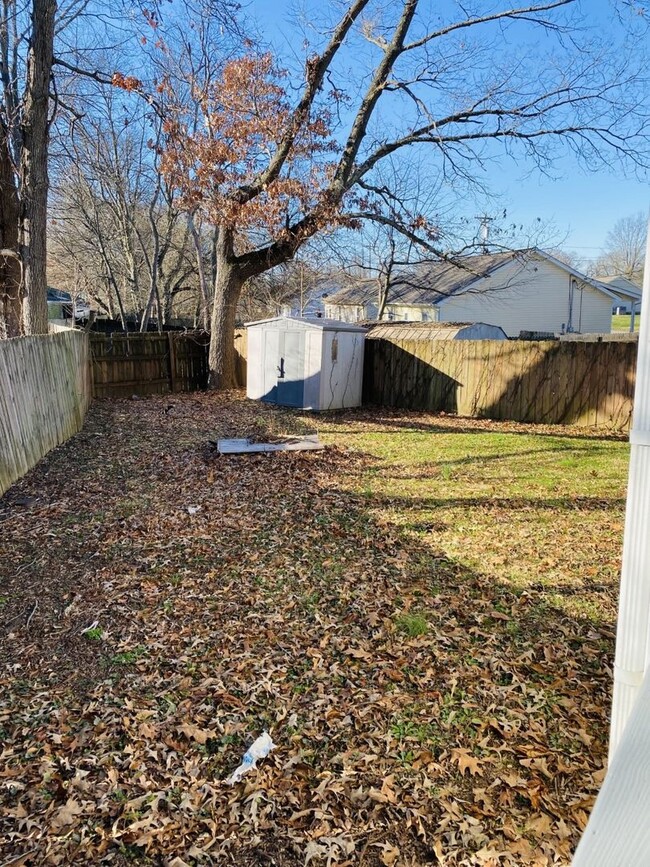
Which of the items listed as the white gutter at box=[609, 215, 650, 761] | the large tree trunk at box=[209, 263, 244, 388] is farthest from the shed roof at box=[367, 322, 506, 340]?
the white gutter at box=[609, 215, 650, 761]

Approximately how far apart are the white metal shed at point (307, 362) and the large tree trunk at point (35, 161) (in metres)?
4.98

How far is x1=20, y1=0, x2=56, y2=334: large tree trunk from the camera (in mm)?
9320

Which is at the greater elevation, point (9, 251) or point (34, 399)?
point (9, 251)

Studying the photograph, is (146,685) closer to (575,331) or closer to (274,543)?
(274,543)

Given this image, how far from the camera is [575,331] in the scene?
84.5 feet

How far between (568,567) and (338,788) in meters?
2.93

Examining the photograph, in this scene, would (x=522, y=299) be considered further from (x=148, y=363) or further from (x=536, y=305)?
(x=148, y=363)

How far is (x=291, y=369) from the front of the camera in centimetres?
1298

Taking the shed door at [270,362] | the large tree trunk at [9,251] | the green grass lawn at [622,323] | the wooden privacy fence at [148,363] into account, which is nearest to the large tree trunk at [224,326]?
the wooden privacy fence at [148,363]

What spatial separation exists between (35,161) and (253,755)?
10128mm

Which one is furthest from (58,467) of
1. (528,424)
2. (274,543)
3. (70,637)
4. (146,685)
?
(528,424)

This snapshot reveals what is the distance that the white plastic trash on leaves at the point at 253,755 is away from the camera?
247 centimetres

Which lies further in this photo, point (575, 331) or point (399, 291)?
point (399, 291)

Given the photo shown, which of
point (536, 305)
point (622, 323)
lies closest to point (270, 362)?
point (536, 305)
